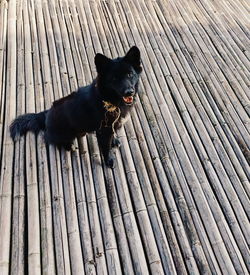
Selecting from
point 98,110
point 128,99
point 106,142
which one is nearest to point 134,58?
point 128,99

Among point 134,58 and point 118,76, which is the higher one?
point 134,58

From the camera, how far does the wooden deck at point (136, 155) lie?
2244mm

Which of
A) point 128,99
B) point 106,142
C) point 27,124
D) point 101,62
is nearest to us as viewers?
point 101,62

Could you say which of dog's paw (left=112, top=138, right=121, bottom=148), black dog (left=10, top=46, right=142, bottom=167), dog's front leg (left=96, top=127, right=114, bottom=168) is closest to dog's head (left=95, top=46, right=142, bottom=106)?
black dog (left=10, top=46, right=142, bottom=167)

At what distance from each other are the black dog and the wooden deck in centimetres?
15

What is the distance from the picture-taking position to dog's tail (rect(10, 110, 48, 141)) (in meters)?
2.80

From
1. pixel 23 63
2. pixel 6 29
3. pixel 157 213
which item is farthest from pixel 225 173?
pixel 6 29

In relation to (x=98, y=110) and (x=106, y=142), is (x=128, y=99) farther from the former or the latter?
(x=106, y=142)

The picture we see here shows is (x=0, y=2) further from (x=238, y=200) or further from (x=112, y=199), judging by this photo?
(x=238, y=200)

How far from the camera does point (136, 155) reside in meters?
2.87

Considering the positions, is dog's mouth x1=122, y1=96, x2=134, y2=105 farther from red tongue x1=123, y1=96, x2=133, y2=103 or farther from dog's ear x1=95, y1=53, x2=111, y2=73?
dog's ear x1=95, y1=53, x2=111, y2=73

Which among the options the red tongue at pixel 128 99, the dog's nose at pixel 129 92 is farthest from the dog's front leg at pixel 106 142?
the dog's nose at pixel 129 92

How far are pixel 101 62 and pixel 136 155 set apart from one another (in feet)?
3.07

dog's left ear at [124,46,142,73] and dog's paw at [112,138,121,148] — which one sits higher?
dog's left ear at [124,46,142,73]
